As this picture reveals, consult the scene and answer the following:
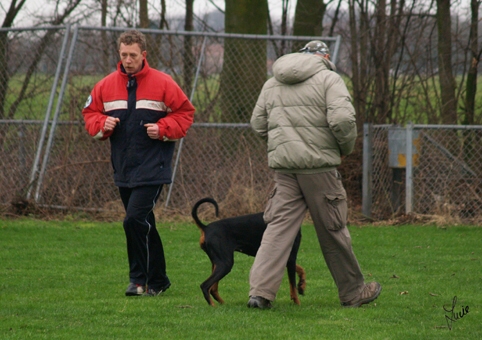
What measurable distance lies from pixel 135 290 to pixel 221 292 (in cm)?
68

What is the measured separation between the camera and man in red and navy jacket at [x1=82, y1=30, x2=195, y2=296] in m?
5.65

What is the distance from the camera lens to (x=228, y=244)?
547 cm

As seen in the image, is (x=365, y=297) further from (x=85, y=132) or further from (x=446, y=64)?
(x=446, y=64)

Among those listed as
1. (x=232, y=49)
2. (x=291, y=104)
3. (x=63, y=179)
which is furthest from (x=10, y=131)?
(x=291, y=104)

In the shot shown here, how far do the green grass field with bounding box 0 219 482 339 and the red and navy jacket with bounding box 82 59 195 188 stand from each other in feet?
3.14

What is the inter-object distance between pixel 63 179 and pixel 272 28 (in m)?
6.87


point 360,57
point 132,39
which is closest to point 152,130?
point 132,39

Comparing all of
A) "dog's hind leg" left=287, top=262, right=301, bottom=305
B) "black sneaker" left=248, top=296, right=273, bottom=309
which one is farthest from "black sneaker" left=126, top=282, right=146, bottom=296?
"dog's hind leg" left=287, top=262, right=301, bottom=305

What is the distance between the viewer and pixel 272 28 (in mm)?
15656

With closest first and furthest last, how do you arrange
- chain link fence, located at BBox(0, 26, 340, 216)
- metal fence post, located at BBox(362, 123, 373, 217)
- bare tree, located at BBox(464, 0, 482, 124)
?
chain link fence, located at BBox(0, 26, 340, 216) < metal fence post, located at BBox(362, 123, 373, 217) < bare tree, located at BBox(464, 0, 482, 124)

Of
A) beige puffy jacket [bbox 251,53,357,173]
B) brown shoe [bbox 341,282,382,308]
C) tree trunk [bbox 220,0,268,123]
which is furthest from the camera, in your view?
tree trunk [bbox 220,0,268,123]

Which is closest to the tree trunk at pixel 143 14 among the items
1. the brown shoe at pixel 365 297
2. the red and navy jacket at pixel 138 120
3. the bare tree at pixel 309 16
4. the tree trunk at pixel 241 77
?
the bare tree at pixel 309 16

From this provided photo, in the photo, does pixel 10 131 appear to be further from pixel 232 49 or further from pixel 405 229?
pixel 405 229

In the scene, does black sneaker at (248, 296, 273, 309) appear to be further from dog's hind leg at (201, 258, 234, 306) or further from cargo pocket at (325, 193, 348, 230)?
cargo pocket at (325, 193, 348, 230)
